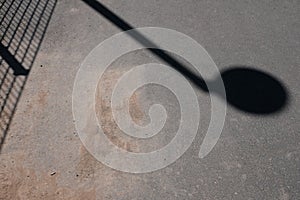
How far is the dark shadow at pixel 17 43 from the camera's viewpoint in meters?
5.29

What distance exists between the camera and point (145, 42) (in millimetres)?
6223

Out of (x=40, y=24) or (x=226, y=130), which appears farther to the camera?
(x=40, y=24)

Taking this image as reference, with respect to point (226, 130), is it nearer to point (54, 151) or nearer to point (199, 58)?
point (199, 58)

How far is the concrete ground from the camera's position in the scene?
437 cm

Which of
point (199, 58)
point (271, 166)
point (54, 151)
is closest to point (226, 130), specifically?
point (271, 166)

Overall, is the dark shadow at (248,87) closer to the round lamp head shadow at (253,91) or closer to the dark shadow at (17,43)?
the round lamp head shadow at (253,91)

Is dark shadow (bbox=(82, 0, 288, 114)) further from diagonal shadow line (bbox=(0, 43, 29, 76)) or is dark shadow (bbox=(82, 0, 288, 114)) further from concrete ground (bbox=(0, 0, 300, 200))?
diagonal shadow line (bbox=(0, 43, 29, 76))

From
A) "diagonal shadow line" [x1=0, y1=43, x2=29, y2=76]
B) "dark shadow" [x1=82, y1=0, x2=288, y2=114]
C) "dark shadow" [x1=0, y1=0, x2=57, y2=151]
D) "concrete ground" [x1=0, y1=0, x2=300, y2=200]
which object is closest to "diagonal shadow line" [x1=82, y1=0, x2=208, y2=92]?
"dark shadow" [x1=82, y1=0, x2=288, y2=114]

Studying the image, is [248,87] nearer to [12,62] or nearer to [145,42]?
[145,42]

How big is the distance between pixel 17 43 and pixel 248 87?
3.89 metres

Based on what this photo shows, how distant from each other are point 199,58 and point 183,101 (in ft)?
3.29

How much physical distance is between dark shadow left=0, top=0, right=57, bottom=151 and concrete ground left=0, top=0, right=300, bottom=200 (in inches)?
0.8

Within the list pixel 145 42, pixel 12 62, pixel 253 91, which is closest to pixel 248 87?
pixel 253 91

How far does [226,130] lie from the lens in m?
4.94
